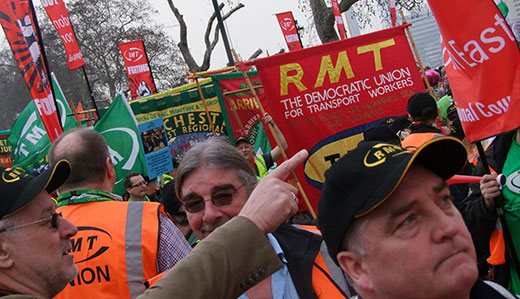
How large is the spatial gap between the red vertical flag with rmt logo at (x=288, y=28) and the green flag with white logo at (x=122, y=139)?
10419 mm

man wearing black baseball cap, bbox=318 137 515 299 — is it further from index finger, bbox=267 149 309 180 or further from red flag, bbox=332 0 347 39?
red flag, bbox=332 0 347 39

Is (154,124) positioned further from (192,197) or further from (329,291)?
(329,291)

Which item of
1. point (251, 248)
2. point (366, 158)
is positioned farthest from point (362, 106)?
point (251, 248)

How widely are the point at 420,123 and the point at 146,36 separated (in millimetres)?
31090

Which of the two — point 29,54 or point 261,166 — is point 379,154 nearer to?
point 261,166

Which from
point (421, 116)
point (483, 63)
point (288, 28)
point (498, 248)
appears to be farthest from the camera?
point (288, 28)

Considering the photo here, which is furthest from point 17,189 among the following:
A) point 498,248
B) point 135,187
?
point 135,187

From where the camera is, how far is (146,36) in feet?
109

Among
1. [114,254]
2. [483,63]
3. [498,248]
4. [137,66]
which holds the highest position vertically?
[137,66]

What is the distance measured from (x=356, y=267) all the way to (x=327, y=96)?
3391mm

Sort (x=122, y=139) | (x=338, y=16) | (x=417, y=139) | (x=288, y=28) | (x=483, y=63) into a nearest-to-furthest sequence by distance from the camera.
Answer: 1. (x=483, y=63)
2. (x=417, y=139)
3. (x=122, y=139)
4. (x=338, y=16)
5. (x=288, y=28)

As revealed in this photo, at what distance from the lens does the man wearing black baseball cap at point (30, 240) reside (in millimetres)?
1900

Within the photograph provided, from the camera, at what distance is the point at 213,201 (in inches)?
91.7

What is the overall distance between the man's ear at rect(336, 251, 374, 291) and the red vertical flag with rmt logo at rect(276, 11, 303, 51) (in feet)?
45.9
